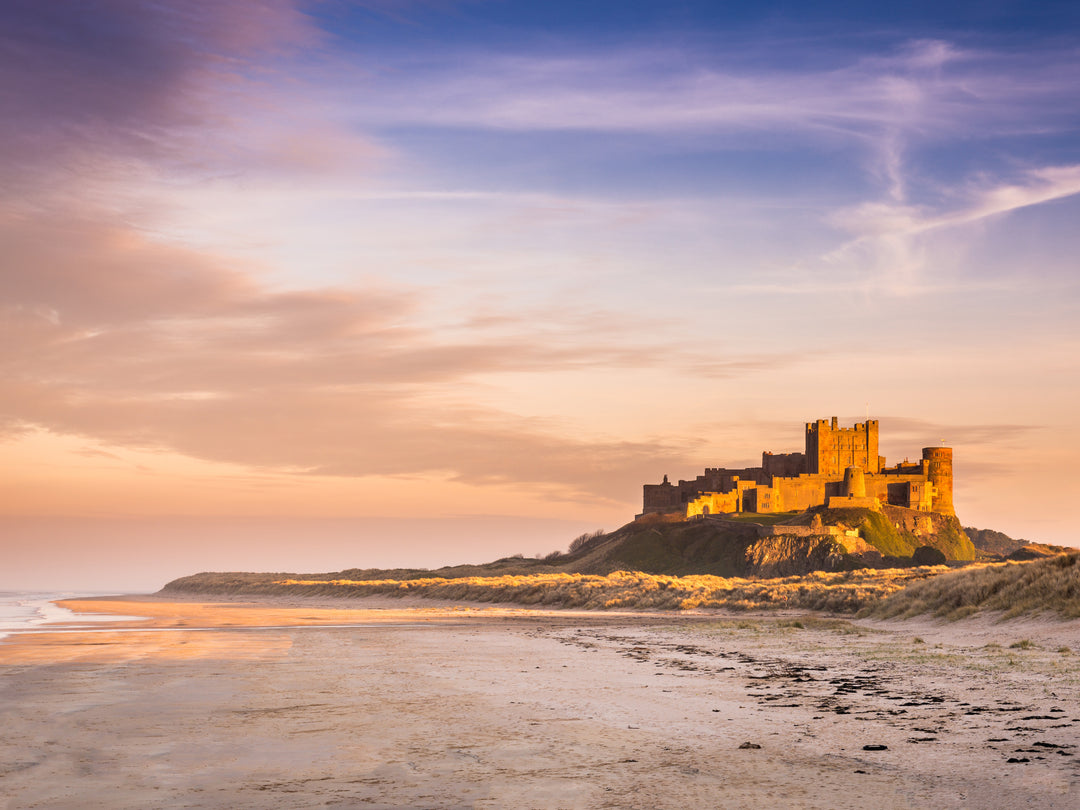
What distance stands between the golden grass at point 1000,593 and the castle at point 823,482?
95748 millimetres

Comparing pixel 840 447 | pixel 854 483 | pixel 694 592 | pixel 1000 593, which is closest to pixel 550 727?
pixel 1000 593

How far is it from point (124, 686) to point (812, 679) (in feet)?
34.9

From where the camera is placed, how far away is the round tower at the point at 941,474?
475 feet

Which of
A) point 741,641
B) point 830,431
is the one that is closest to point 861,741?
point 741,641

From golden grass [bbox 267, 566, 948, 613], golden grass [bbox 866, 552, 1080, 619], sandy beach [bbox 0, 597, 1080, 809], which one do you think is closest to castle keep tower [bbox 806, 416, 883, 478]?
golden grass [bbox 267, 566, 948, 613]

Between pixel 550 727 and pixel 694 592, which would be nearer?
pixel 550 727

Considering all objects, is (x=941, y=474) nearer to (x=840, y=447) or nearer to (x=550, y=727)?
(x=840, y=447)

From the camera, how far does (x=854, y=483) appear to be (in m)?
135

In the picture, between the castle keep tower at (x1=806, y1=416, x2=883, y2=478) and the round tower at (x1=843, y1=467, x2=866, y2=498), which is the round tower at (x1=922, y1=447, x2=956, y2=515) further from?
the round tower at (x1=843, y1=467, x2=866, y2=498)

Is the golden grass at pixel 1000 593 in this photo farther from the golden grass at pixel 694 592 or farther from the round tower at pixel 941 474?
the round tower at pixel 941 474

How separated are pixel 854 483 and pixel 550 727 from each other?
5151 inches

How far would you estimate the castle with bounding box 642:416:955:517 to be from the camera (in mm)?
134625

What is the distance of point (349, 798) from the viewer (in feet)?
25.9

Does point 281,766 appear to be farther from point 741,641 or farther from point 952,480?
point 952,480
